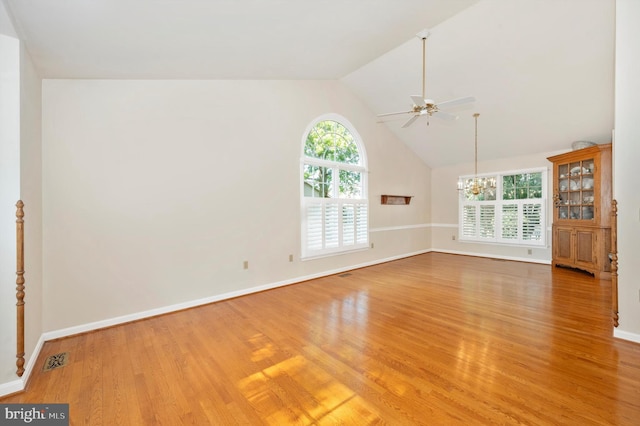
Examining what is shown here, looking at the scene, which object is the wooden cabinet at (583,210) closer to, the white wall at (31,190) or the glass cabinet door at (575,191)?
the glass cabinet door at (575,191)

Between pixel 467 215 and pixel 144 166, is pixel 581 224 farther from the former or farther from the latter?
pixel 144 166

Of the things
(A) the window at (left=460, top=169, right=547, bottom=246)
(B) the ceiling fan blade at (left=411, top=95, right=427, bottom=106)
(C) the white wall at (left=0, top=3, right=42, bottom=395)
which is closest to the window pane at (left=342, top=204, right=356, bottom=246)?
(B) the ceiling fan blade at (left=411, top=95, right=427, bottom=106)

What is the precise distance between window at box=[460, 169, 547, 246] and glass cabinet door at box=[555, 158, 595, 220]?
1.49 feet

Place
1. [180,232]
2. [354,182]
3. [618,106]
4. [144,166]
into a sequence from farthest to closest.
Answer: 1. [354,182]
2. [180,232]
3. [144,166]
4. [618,106]

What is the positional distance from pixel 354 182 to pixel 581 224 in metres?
4.32

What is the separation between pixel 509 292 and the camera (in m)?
4.22

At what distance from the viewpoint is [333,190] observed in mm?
→ 5465

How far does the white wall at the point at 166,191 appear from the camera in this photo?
9.59 ft

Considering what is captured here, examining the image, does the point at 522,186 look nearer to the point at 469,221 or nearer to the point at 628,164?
the point at 469,221

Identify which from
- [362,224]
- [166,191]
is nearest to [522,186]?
[362,224]

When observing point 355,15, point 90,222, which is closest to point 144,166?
point 90,222

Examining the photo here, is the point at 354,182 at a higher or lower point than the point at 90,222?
higher

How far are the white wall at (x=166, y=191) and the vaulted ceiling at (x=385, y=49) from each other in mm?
318

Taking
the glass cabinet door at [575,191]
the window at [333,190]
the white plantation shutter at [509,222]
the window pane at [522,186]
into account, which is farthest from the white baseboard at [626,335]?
the window pane at [522,186]
